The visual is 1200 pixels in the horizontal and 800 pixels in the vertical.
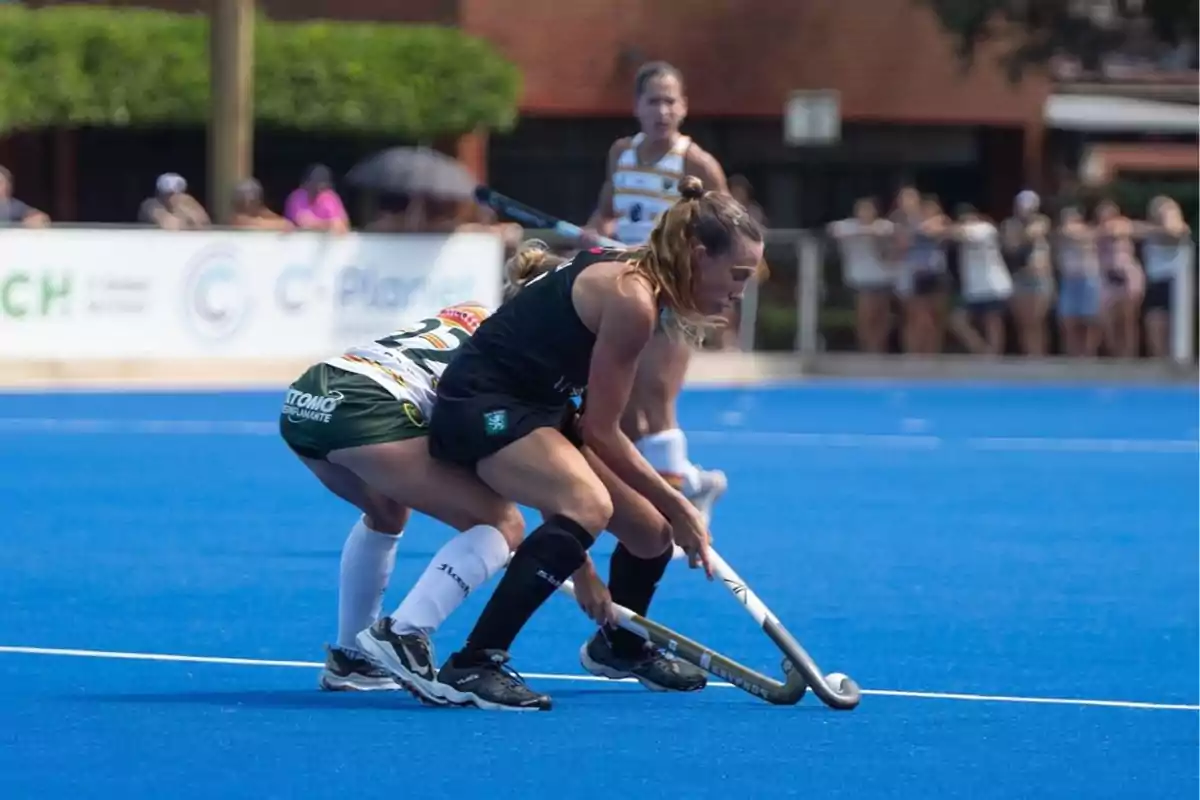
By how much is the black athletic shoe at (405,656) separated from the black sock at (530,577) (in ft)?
0.33

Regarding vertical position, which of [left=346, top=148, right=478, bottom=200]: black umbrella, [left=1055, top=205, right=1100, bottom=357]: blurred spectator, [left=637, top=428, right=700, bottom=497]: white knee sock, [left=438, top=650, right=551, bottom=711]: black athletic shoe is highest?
[left=438, top=650, right=551, bottom=711]: black athletic shoe

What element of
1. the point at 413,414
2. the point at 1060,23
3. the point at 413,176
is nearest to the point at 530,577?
the point at 413,414

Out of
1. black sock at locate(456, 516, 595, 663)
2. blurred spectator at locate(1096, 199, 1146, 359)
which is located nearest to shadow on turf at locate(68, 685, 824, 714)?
black sock at locate(456, 516, 595, 663)

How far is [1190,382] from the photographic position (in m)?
27.2

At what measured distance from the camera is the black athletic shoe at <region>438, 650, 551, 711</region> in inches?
293

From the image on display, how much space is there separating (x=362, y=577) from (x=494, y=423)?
816mm

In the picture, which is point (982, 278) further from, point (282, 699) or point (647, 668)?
point (282, 699)

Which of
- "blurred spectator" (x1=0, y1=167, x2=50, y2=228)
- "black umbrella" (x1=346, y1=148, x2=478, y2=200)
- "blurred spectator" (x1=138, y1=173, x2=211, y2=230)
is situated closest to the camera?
"blurred spectator" (x1=0, y1=167, x2=50, y2=228)

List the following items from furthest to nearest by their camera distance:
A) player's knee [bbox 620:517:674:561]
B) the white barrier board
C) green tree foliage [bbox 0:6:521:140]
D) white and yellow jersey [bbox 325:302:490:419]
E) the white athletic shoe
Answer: green tree foliage [bbox 0:6:521:140] < the white barrier board < the white athletic shoe < player's knee [bbox 620:517:674:561] < white and yellow jersey [bbox 325:302:490:419]

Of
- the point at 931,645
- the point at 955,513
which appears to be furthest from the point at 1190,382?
the point at 931,645

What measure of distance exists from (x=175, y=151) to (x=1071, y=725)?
95.3 ft

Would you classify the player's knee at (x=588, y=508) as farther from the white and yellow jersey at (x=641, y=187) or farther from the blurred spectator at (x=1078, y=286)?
the blurred spectator at (x=1078, y=286)

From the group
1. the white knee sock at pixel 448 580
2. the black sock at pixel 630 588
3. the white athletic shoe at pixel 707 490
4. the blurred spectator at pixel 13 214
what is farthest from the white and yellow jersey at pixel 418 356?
the blurred spectator at pixel 13 214

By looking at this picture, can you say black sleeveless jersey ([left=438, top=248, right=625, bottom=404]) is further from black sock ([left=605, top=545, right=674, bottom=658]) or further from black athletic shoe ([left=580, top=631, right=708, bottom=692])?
black athletic shoe ([left=580, top=631, right=708, bottom=692])
